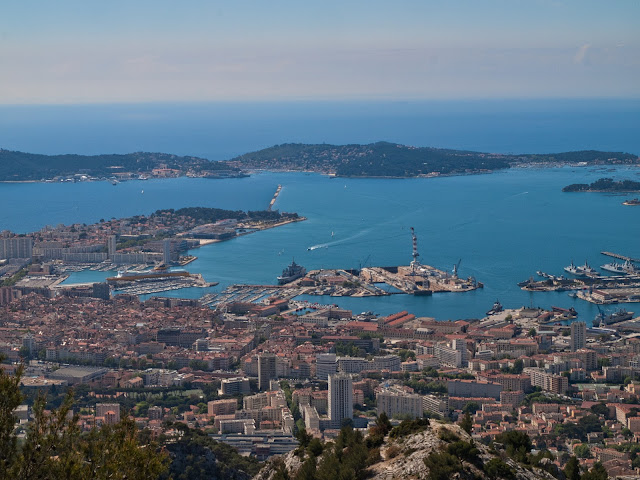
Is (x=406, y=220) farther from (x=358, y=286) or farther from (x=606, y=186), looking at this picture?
(x=606, y=186)

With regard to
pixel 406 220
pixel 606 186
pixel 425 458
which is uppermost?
pixel 425 458

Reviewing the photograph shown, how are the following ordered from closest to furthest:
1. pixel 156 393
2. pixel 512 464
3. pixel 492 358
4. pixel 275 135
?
pixel 512 464 → pixel 156 393 → pixel 492 358 → pixel 275 135

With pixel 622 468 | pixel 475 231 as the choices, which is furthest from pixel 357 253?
pixel 622 468

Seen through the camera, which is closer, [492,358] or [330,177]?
[492,358]

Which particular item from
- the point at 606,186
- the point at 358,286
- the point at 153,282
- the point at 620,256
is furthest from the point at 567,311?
the point at 606,186

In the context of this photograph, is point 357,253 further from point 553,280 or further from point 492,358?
point 492,358

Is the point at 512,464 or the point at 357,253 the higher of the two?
the point at 512,464
